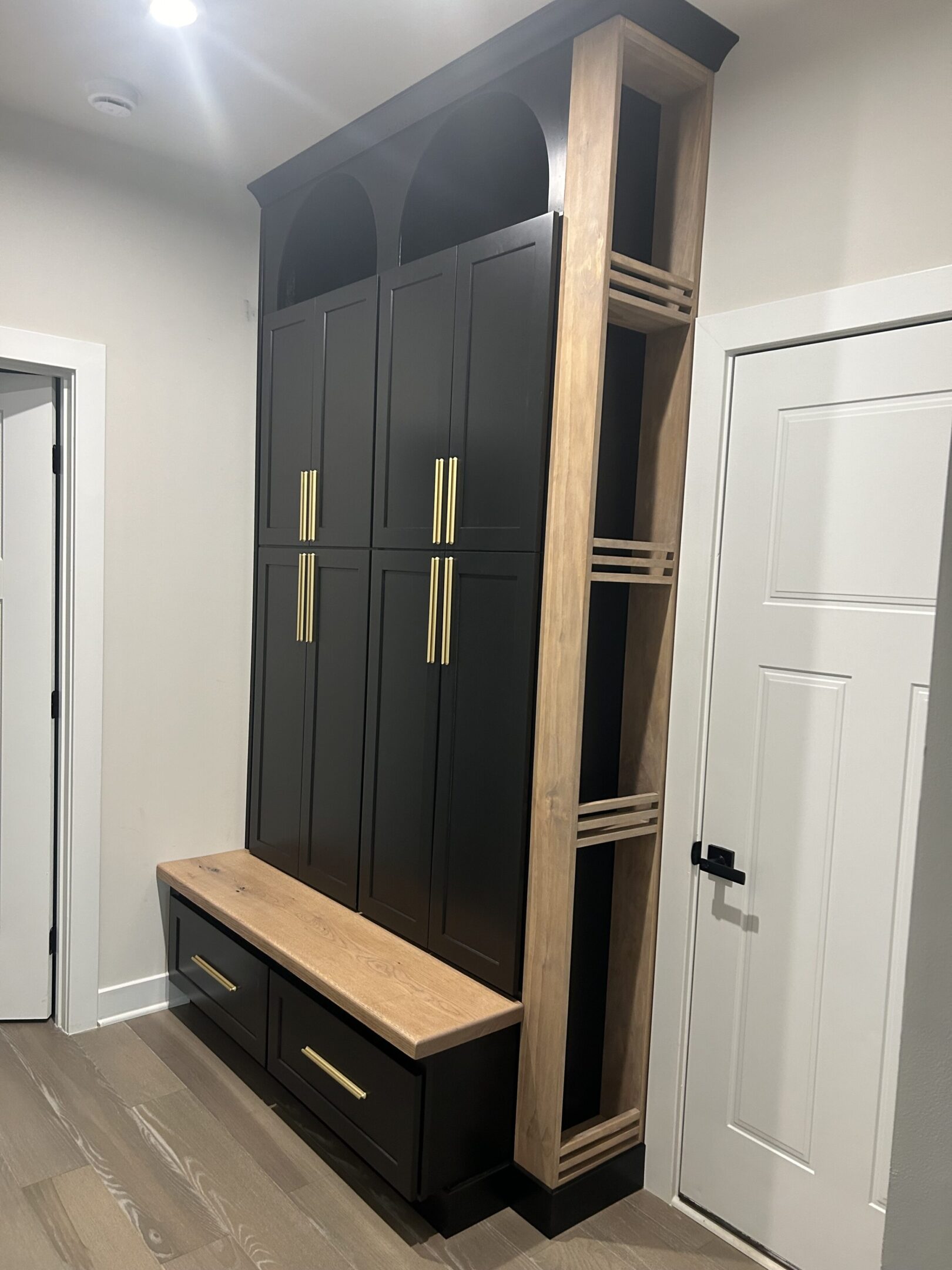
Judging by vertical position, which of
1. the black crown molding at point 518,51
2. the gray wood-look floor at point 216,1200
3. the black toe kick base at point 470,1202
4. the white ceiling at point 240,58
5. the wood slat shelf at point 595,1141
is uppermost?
the white ceiling at point 240,58

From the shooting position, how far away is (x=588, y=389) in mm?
2008

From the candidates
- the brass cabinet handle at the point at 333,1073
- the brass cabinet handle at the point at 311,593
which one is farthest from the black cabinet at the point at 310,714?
the brass cabinet handle at the point at 333,1073

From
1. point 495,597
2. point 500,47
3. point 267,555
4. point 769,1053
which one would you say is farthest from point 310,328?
point 769,1053

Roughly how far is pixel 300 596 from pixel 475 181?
1.31 metres

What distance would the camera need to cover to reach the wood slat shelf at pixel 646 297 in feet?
6.63

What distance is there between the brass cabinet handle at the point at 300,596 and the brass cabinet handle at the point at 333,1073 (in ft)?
3.85

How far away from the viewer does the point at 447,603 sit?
2324mm

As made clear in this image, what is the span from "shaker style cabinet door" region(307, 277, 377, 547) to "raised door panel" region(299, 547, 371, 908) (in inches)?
3.6

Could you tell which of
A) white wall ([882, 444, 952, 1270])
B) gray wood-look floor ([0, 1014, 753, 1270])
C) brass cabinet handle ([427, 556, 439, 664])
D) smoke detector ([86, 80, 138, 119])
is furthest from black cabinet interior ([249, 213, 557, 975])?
white wall ([882, 444, 952, 1270])

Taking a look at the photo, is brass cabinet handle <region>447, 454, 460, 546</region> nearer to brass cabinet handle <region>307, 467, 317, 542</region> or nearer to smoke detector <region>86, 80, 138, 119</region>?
brass cabinet handle <region>307, 467, 317, 542</region>

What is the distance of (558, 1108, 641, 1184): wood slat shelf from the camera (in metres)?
2.13

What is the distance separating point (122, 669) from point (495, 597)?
1394 mm

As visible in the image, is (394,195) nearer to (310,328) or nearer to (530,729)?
(310,328)

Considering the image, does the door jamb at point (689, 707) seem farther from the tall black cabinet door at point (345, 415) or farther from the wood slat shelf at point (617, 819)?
the tall black cabinet door at point (345, 415)
